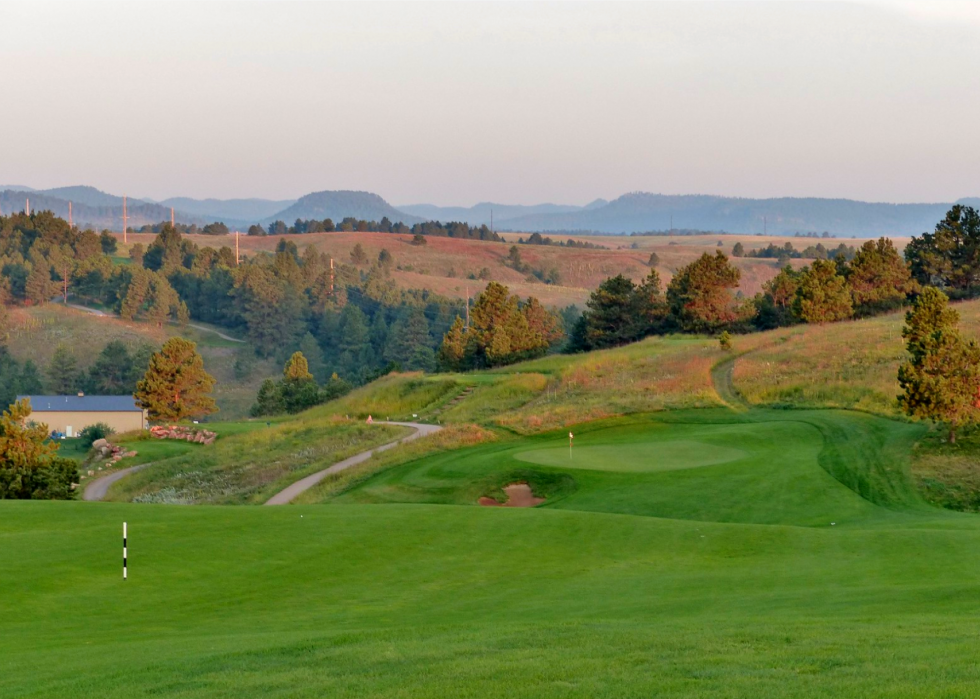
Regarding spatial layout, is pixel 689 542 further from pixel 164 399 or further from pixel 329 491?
pixel 164 399

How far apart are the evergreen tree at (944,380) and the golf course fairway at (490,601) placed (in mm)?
5220

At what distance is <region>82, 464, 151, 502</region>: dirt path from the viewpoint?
41.3 metres

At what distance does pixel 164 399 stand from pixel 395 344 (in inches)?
1956

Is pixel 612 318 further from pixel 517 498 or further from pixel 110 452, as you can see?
pixel 517 498

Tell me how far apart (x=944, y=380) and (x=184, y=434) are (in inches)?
1473

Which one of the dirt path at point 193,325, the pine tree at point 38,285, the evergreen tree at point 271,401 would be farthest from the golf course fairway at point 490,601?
the pine tree at point 38,285

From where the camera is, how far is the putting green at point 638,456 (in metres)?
30.1

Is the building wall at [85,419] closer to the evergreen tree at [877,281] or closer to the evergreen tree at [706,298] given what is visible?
the evergreen tree at [706,298]

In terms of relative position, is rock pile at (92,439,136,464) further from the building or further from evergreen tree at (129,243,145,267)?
evergreen tree at (129,243,145,267)

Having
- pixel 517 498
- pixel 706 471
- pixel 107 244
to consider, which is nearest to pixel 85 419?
pixel 517 498

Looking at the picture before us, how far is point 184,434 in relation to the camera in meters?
54.4

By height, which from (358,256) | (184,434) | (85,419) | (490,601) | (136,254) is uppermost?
(358,256)

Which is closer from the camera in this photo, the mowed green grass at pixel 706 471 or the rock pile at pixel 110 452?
the mowed green grass at pixel 706 471

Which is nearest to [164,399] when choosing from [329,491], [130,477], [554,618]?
[130,477]
